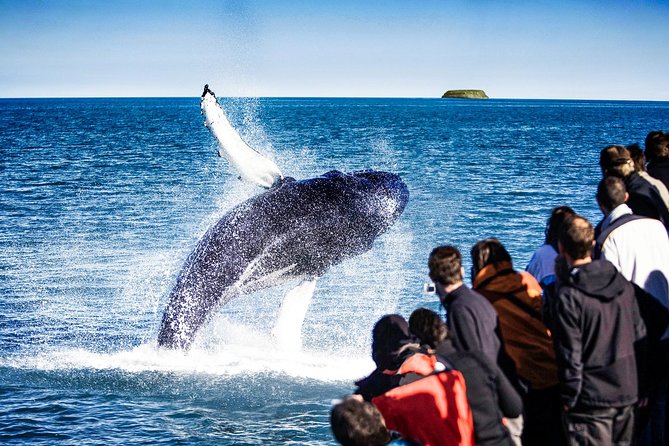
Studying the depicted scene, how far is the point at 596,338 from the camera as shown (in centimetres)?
536

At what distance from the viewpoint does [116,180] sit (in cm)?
4125

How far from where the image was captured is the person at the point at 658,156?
26.2 feet

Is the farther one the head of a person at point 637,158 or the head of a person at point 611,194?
the head of a person at point 637,158

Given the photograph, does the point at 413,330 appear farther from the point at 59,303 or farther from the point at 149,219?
the point at 149,219

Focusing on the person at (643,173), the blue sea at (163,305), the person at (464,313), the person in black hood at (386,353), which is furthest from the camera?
the blue sea at (163,305)

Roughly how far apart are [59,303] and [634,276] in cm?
1299

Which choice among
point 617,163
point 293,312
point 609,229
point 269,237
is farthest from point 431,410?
point 269,237

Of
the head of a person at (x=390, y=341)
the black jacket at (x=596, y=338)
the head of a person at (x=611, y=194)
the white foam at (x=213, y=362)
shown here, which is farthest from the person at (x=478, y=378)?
the white foam at (x=213, y=362)

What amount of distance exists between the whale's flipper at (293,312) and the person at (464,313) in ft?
17.2

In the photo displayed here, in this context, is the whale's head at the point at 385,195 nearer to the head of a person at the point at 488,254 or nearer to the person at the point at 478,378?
the head of a person at the point at 488,254

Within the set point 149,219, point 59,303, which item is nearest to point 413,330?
point 59,303

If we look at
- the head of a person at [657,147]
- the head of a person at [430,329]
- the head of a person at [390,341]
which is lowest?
the head of a person at [390,341]

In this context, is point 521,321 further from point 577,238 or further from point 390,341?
point 390,341

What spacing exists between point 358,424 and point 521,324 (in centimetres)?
205
